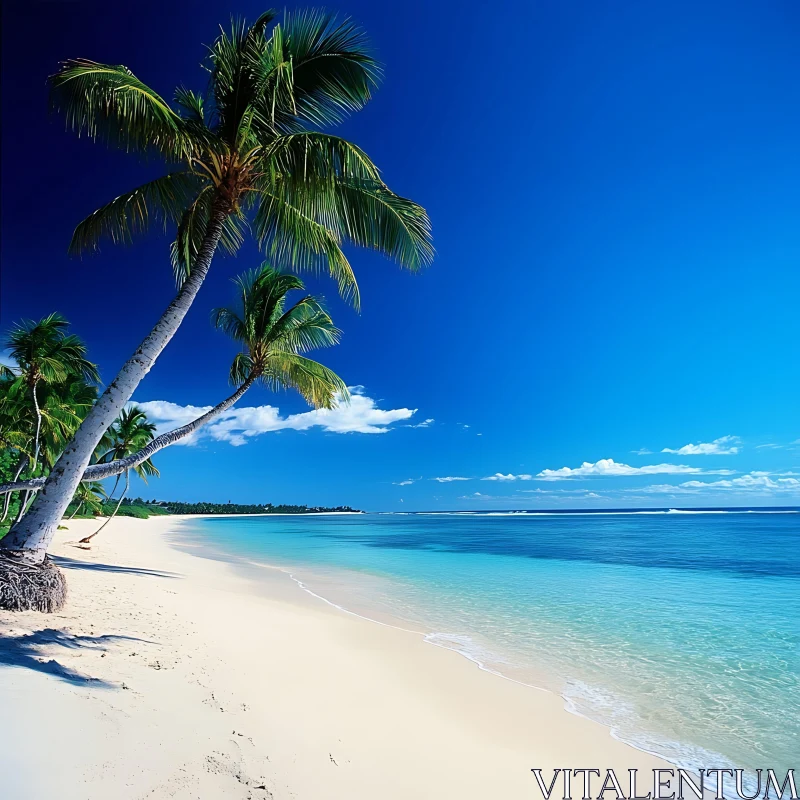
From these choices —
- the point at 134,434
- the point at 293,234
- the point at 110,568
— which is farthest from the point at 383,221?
the point at 134,434

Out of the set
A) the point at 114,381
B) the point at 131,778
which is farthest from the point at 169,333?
the point at 131,778

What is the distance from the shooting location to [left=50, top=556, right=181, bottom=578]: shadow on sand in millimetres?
11617

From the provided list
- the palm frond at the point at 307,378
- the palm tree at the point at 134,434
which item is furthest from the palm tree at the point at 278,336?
the palm tree at the point at 134,434

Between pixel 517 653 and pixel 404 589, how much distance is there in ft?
19.8

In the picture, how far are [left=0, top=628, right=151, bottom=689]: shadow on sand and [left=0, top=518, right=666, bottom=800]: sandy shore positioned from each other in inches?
0.9

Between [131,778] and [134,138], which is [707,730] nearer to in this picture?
[131,778]

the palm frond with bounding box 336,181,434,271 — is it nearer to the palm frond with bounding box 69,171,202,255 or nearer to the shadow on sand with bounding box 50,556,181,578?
the palm frond with bounding box 69,171,202,255

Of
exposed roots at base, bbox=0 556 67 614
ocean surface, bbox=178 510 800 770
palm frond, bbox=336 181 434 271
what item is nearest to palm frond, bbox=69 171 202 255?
palm frond, bbox=336 181 434 271

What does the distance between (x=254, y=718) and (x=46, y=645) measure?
2127mm

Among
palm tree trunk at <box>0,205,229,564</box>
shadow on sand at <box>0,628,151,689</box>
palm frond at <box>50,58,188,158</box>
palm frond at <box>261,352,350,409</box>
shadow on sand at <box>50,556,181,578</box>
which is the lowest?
shadow on sand at <box>50,556,181,578</box>

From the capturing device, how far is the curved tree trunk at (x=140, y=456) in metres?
5.98

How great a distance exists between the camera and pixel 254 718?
3.74 m

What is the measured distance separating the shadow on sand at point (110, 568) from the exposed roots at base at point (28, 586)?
665cm

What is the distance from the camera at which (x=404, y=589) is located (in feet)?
41.4
